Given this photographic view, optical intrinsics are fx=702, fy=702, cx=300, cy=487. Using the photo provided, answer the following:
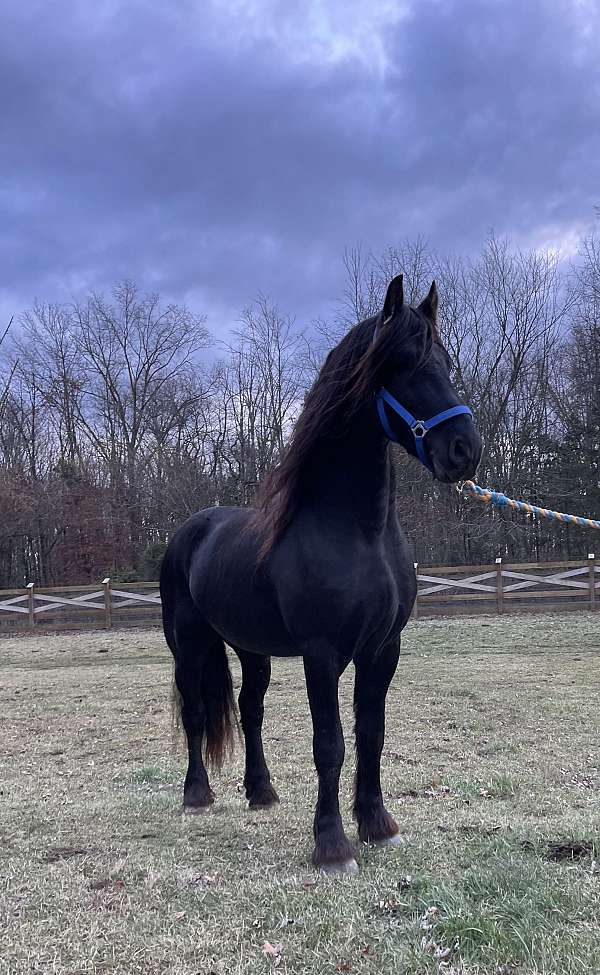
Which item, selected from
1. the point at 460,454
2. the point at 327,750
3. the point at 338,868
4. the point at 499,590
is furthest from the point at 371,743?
the point at 499,590

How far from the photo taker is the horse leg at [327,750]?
9.72 feet

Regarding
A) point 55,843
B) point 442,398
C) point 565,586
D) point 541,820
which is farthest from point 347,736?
point 565,586

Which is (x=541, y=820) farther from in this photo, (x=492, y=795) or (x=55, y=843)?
(x=55, y=843)

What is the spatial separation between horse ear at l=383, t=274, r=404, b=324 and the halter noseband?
0.15 feet

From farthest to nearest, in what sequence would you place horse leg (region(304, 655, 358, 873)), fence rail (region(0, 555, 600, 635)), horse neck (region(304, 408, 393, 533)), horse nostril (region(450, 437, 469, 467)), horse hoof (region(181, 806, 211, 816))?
fence rail (region(0, 555, 600, 635))
horse hoof (region(181, 806, 211, 816))
horse neck (region(304, 408, 393, 533))
horse leg (region(304, 655, 358, 873))
horse nostril (region(450, 437, 469, 467))

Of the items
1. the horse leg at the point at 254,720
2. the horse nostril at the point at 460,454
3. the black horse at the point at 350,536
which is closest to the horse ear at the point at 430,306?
the black horse at the point at 350,536

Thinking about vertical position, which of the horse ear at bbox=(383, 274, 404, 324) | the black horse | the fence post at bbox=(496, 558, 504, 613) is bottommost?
the fence post at bbox=(496, 558, 504, 613)

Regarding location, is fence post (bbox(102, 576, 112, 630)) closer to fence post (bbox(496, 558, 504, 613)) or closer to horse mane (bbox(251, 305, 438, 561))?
fence post (bbox(496, 558, 504, 613))

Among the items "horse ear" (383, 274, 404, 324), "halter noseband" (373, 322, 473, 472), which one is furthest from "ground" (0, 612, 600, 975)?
"horse ear" (383, 274, 404, 324)

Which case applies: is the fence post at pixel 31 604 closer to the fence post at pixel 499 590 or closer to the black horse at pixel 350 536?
the fence post at pixel 499 590

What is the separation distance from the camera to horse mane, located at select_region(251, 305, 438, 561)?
9.49ft

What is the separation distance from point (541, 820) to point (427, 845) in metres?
0.80

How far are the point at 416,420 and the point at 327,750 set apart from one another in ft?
4.75

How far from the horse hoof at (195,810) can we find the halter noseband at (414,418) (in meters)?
2.50
